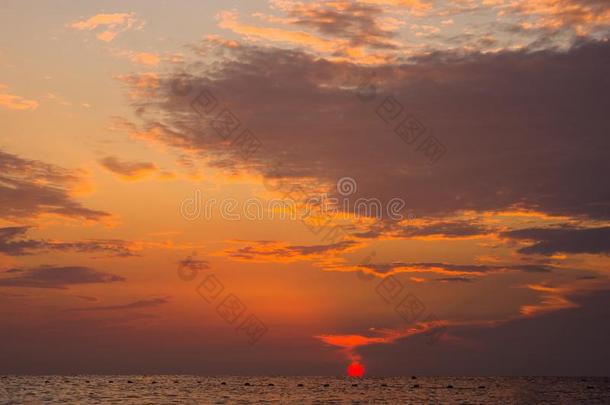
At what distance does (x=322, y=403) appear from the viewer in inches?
4771

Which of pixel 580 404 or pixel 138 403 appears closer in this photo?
pixel 138 403

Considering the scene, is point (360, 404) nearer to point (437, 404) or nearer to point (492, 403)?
point (437, 404)

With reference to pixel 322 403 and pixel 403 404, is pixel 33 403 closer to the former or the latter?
pixel 322 403

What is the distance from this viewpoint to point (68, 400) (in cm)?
12475

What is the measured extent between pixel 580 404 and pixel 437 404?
30.7 meters

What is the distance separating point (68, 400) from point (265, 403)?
36778mm

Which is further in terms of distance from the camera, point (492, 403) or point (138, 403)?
point (492, 403)

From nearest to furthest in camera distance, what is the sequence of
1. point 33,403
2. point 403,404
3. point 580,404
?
point 33,403 < point 403,404 < point 580,404

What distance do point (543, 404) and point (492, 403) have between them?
984 cm

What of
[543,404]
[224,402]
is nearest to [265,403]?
[224,402]

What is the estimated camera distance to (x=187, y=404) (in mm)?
117125

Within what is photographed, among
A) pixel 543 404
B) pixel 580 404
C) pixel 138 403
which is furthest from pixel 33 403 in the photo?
pixel 580 404

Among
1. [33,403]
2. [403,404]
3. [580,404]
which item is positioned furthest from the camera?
[580,404]

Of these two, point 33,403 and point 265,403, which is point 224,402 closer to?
point 265,403
